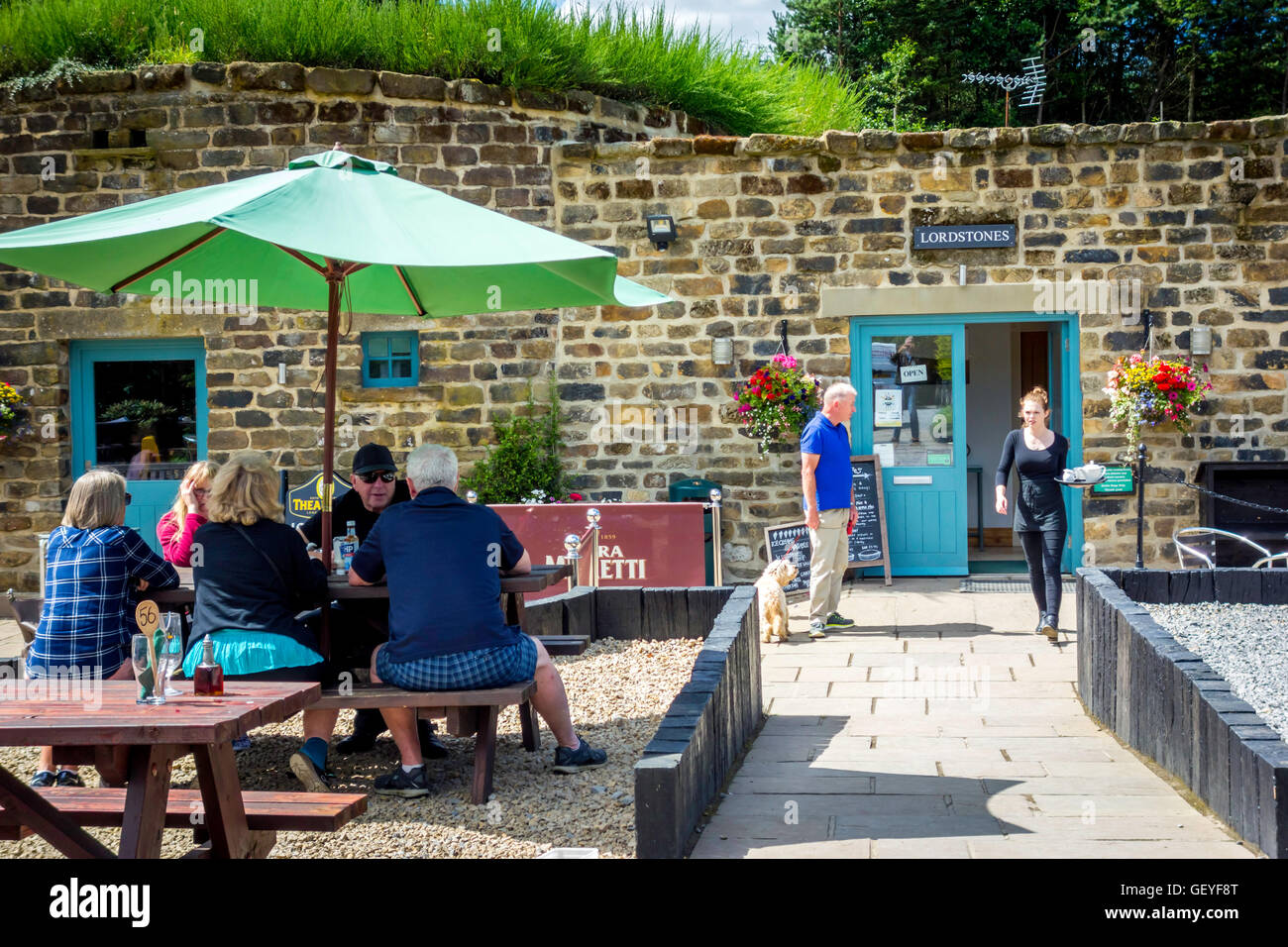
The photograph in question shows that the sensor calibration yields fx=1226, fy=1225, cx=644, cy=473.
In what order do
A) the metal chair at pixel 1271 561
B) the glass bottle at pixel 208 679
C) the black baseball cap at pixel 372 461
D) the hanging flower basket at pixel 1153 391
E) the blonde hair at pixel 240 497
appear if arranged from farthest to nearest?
1. the hanging flower basket at pixel 1153 391
2. the metal chair at pixel 1271 561
3. the black baseball cap at pixel 372 461
4. the blonde hair at pixel 240 497
5. the glass bottle at pixel 208 679

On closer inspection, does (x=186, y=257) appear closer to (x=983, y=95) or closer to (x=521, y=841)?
(x=521, y=841)

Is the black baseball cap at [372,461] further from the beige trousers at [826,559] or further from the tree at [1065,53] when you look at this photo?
the tree at [1065,53]

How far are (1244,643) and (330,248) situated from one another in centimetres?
536

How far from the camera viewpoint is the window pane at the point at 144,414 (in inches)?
440

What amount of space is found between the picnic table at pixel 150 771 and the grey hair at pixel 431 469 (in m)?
1.04

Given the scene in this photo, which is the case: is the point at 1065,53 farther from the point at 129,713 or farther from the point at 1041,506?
the point at 129,713

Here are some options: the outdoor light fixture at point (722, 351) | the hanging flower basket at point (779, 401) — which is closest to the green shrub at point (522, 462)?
the outdoor light fixture at point (722, 351)

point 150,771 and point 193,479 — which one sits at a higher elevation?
point 193,479

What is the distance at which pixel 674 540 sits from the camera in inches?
373

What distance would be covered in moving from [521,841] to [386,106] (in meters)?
8.03

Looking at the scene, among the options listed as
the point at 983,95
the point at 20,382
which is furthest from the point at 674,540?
the point at 983,95

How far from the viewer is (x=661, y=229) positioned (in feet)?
34.9

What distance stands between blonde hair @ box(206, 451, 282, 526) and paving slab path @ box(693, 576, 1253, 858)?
7.05 ft

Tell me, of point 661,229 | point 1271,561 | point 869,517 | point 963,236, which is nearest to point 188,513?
point 661,229
